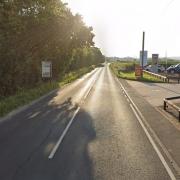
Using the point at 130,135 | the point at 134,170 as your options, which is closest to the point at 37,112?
the point at 130,135

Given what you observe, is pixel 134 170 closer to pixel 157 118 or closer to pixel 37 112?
pixel 157 118

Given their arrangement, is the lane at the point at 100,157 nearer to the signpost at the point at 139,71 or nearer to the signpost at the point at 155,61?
the signpost at the point at 139,71

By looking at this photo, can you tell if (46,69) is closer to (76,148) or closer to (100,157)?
(76,148)

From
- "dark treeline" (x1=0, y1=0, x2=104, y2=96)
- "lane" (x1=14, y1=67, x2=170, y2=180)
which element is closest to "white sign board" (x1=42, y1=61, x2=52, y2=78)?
"dark treeline" (x1=0, y1=0, x2=104, y2=96)

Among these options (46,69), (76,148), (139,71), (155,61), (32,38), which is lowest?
(139,71)

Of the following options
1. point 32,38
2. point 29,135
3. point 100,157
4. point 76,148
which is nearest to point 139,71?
point 32,38

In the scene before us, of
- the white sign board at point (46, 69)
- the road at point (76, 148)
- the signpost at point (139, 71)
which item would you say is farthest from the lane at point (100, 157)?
the signpost at point (139, 71)

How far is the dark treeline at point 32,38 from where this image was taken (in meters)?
26.2

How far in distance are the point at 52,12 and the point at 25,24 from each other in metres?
3.25

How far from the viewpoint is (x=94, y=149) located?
11.8 m

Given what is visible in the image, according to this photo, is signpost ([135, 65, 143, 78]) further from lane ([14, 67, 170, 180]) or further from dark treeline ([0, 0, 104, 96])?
lane ([14, 67, 170, 180])

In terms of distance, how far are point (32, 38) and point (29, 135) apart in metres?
22.2

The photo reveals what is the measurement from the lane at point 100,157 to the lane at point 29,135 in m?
0.23

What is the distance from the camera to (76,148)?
11977 millimetres
